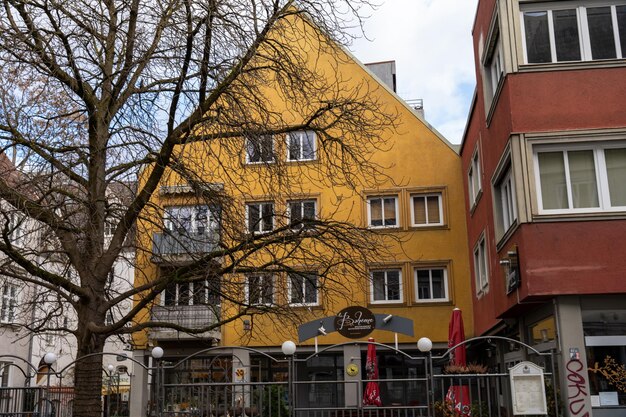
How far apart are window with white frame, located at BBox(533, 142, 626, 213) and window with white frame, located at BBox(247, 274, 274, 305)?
5.10 meters

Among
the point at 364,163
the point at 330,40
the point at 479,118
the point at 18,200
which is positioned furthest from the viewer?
the point at 479,118

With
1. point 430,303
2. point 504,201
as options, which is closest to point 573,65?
point 504,201

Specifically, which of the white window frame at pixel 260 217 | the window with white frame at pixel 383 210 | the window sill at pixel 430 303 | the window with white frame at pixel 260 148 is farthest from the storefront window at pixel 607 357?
the window with white frame at pixel 383 210

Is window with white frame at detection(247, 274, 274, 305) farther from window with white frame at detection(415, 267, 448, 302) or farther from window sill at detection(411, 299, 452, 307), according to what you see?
window with white frame at detection(415, 267, 448, 302)

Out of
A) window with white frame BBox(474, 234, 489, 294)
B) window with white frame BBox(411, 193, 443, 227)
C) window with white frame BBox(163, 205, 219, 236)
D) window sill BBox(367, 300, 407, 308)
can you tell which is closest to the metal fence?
window with white frame BBox(163, 205, 219, 236)

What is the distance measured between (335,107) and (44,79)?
14.5ft

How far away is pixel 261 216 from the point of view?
12.1m

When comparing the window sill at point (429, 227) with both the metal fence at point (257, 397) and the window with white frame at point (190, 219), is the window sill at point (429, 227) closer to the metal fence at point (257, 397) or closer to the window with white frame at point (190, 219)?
the metal fence at point (257, 397)

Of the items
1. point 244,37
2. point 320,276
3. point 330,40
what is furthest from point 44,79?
point 320,276

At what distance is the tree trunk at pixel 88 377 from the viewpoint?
10.7 meters

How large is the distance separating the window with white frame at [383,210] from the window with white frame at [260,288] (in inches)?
529

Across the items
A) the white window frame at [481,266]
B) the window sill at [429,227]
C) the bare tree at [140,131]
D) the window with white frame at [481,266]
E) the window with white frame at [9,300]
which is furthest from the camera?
the window sill at [429,227]

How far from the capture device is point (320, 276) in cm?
1152

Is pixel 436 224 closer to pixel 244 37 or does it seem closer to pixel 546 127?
pixel 546 127
